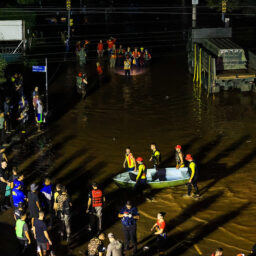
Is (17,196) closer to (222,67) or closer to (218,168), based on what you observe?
(218,168)

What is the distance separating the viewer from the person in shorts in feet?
42.8

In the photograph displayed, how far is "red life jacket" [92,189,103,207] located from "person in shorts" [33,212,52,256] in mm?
2020

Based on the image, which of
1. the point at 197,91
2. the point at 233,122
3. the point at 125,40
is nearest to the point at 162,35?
the point at 125,40

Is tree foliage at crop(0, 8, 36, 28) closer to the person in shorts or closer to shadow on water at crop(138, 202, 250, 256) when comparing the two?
shadow on water at crop(138, 202, 250, 256)

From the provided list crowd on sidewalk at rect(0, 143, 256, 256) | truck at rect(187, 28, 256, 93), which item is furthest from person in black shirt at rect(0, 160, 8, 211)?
truck at rect(187, 28, 256, 93)

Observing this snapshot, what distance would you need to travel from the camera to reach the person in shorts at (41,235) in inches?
513

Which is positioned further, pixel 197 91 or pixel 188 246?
pixel 197 91

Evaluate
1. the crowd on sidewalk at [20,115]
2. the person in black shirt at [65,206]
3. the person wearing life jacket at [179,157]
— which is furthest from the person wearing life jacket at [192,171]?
the crowd on sidewalk at [20,115]

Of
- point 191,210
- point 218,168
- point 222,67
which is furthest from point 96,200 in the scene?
point 222,67

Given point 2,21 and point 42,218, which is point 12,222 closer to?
point 42,218

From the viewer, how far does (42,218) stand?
42.7 feet

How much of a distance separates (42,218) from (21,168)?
308 inches

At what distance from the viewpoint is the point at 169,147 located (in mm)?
22281

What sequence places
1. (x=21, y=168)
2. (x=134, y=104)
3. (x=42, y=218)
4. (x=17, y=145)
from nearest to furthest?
(x=42, y=218)
(x=21, y=168)
(x=17, y=145)
(x=134, y=104)
